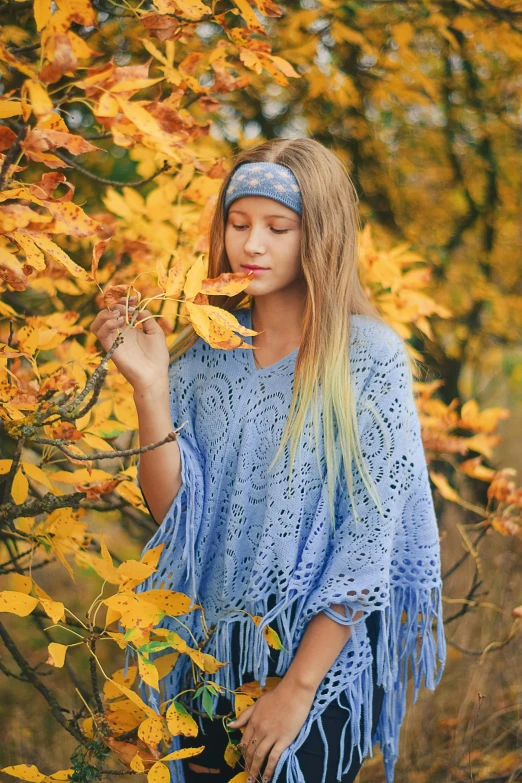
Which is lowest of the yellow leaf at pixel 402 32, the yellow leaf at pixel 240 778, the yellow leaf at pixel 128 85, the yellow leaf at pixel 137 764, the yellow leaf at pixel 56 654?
the yellow leaf at pixel 240 778

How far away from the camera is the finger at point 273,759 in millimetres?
1403

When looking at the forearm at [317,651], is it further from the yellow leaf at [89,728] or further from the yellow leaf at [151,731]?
the yellow leaf at [89,728]

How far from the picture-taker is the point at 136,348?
147 cm

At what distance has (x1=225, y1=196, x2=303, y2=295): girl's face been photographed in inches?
58.2

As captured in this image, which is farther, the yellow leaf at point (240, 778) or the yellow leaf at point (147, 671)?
the yellow leaf at point (240, 778)

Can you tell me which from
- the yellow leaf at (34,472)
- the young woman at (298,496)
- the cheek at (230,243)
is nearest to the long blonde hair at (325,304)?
the young woman at (298,496)

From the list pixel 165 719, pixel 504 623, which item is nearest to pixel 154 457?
pixel 165 719

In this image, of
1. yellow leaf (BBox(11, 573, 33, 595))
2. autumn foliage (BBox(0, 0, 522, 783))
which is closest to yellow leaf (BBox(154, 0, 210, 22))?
autumn foliage (BBox(0, 0, 522, 783))

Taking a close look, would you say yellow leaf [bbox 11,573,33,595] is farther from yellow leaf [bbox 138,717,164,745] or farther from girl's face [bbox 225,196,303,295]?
girl's face [bbox 225,196,303,295]

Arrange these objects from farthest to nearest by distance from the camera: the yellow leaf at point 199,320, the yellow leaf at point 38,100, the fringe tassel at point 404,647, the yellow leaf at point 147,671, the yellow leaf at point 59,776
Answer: the fringe tassel at point 404,647 → the yellow leaf at point 59,776 → the yellow leaf at point 147,671 → the yellow leaf at point 199,320 → the yellow leaf at point 38,100

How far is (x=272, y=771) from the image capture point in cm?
142

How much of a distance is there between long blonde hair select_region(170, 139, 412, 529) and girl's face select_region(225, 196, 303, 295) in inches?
1.0

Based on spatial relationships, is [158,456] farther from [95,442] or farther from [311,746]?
[311,746]

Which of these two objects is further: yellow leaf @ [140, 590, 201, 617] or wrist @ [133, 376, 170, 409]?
wrist @ [133, 376, 170, 409]
